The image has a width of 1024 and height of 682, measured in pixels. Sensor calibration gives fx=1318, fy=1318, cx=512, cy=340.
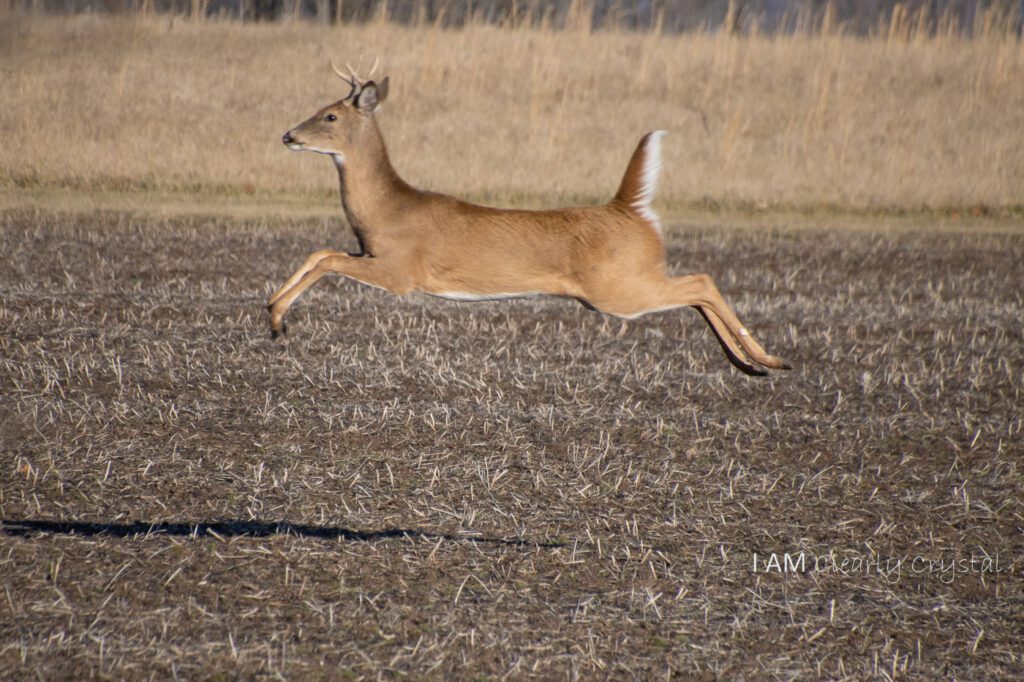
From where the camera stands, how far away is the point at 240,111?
20.8 meters

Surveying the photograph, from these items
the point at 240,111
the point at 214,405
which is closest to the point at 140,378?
the point at 214,405

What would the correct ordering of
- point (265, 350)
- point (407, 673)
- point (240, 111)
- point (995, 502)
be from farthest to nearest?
point (240, 111) → point (265, 350) → point (995, 502) → point (407, 673)

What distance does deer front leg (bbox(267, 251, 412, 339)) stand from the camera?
6562 millimetres

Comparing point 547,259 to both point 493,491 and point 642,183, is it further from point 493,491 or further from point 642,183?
point 493,491

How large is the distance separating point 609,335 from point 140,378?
3.55 metres

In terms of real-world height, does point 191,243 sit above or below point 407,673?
below

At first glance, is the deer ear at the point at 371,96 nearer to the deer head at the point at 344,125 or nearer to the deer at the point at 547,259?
the deer head at the point at 344,125

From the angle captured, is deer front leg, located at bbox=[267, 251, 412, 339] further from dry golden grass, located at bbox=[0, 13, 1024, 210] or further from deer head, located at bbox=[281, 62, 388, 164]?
→ dry golden grass, located at bbox=[0, 13, 1024, 210]

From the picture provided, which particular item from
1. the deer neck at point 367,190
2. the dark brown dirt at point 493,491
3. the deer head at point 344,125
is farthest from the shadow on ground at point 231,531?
the deer head at point 344,125

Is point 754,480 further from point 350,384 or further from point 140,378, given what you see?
point 140,378

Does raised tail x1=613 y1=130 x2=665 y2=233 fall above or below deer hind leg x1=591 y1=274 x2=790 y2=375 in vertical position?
above

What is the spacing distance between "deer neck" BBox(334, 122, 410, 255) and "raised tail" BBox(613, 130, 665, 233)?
119cm

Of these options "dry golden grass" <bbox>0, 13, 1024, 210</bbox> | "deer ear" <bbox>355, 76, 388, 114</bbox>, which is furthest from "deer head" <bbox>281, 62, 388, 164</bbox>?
"dry golden grass" <bbox>0, 13, 1024, 210</bbox>

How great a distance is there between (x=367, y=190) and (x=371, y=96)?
529 millimetres
